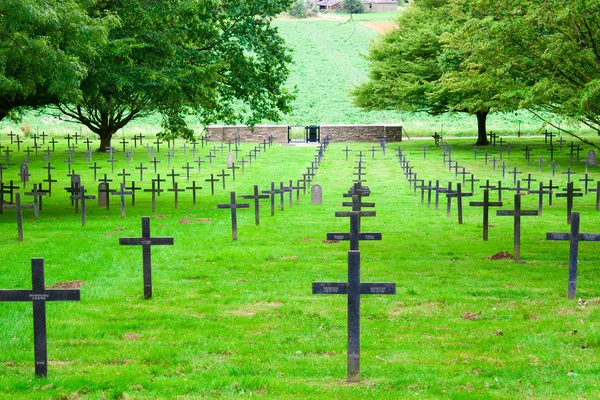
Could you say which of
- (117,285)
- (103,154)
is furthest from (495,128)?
(117,285)

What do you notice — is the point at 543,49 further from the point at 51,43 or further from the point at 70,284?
the point at 51,43

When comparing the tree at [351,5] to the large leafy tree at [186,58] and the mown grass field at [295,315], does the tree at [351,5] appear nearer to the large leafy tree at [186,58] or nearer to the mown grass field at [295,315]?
the large leafy tree at [186,58]

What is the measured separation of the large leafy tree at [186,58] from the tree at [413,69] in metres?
22.2

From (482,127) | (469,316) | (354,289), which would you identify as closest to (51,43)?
(469,316)

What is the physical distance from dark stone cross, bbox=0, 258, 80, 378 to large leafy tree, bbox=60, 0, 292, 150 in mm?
14398

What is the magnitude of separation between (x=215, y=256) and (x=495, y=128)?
5845 centimetres

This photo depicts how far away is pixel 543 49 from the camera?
55.1 ft

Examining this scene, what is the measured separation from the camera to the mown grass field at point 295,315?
8.04m

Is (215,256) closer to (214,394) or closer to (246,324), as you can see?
(246,324)

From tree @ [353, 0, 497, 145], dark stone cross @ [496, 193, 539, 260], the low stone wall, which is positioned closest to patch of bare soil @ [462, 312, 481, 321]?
dark stone cross @ [496, 193, 539, 260]

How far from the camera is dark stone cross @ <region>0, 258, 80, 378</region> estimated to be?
7.93 m

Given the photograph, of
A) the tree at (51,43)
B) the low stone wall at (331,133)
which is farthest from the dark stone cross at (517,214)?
the low stone wall at (331,133)

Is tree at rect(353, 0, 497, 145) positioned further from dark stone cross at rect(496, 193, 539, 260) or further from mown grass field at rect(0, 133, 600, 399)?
dark stone cross at rect(496, 193, 539, 260)

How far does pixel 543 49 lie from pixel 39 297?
40.9 ft
